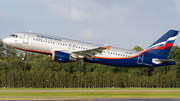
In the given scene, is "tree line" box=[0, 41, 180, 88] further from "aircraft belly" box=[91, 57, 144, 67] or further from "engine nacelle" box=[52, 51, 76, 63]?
"engine nacelle" box=[52, 51, 76, 63]

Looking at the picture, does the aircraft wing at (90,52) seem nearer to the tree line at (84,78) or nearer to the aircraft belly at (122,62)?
the aircraft belly at (122,62)

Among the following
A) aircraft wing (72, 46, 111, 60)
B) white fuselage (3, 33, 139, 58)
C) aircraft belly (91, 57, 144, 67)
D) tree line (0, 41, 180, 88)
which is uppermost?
white fuselage (3, 33, 139, 58)

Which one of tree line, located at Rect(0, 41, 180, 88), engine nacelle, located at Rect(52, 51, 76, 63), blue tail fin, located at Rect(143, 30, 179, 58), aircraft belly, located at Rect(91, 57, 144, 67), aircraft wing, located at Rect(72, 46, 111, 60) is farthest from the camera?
tree line, located at Rect(0, 41, 180, 88)

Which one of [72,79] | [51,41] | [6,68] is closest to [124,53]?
[51,41]

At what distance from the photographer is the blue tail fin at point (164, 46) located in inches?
1750

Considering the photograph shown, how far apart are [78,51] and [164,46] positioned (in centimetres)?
A: 1460

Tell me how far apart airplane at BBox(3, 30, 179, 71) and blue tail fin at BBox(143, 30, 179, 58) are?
2.52ft

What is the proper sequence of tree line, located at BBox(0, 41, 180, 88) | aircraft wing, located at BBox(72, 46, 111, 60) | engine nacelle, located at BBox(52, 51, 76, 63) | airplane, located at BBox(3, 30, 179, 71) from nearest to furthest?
aircraft wing, located at BBox(72, 46, 111, 60) → engine nacelle, located at BBox(52, 51, 76, 63) → airplane, located at BBox(3, 30, 179, 71) → tree line, located at BBox(0, 41, 180, 88)

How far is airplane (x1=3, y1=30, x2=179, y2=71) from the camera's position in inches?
1576

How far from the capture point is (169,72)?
3169 inches

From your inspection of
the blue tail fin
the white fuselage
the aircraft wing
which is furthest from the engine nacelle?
the blue tail fin

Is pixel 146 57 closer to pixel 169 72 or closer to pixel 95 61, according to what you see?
pixel 95 61

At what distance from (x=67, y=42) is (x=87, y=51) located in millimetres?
3335

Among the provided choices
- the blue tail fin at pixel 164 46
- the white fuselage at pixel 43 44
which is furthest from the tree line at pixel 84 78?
the white fuselage at pixel 43 44
